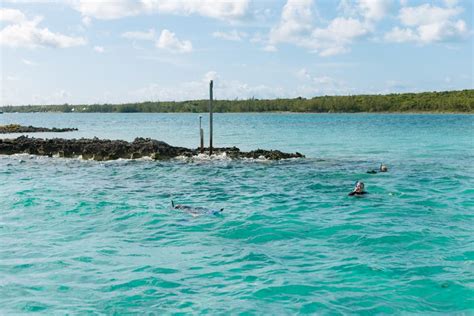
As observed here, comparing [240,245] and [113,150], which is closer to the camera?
[240,245]

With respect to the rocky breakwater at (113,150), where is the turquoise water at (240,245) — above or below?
below

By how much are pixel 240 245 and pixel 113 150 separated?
24010 mm

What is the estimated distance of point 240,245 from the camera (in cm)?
1378

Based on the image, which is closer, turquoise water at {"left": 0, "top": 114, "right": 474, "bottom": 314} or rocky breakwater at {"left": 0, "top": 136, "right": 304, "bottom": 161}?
turquoise water at {"left": 0, "top": 114, "right": 474, "bottom": 314}

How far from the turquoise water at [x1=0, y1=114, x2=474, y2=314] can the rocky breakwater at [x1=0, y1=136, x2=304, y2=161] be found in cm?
852

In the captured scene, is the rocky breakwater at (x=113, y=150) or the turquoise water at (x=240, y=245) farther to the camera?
the rocky breakwater at (x=113, y=150)

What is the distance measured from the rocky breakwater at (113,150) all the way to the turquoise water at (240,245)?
8518 millimetres

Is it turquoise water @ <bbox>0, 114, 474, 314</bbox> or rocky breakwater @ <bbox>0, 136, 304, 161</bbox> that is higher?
rocky breakwater @ <bbox>0, 136, 304, 161</bbox>

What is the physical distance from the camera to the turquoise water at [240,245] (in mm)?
10109

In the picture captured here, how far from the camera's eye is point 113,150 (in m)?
35.8

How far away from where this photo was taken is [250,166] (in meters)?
30.8

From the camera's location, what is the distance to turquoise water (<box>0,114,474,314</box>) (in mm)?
10109

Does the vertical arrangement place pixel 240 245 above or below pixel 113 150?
below

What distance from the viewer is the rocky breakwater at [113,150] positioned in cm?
3506
